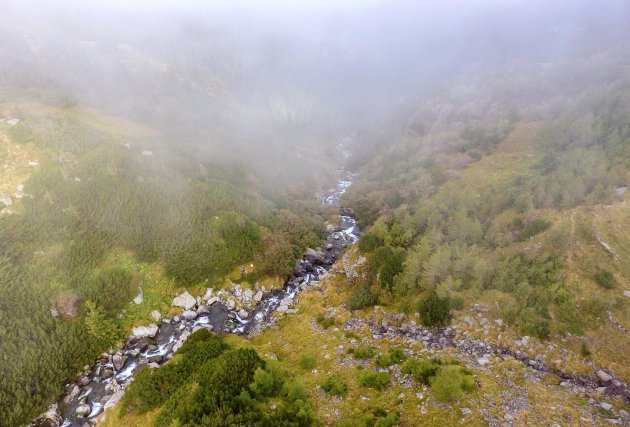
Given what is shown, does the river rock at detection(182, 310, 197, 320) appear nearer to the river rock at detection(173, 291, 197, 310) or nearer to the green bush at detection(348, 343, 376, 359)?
the river rock at detection(173, 291, 197, 310)

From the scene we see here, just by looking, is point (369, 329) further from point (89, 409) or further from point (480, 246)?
point (89, 409)

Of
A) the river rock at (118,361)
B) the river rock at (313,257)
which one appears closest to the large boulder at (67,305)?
the river rock at (118,361)

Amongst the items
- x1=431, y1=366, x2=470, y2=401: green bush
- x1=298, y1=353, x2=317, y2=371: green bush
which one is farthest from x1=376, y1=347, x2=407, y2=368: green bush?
x1=298, y1=353, x2=317, y2=371: green bush

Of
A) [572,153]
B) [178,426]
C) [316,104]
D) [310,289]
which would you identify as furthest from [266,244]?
[316,104]

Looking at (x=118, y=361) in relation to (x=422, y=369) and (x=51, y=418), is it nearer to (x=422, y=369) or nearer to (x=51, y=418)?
(x=51, y=418)

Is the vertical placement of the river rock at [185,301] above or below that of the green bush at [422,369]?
below

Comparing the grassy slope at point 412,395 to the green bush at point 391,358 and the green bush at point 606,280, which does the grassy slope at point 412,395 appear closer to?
the green bush at point 391,358
